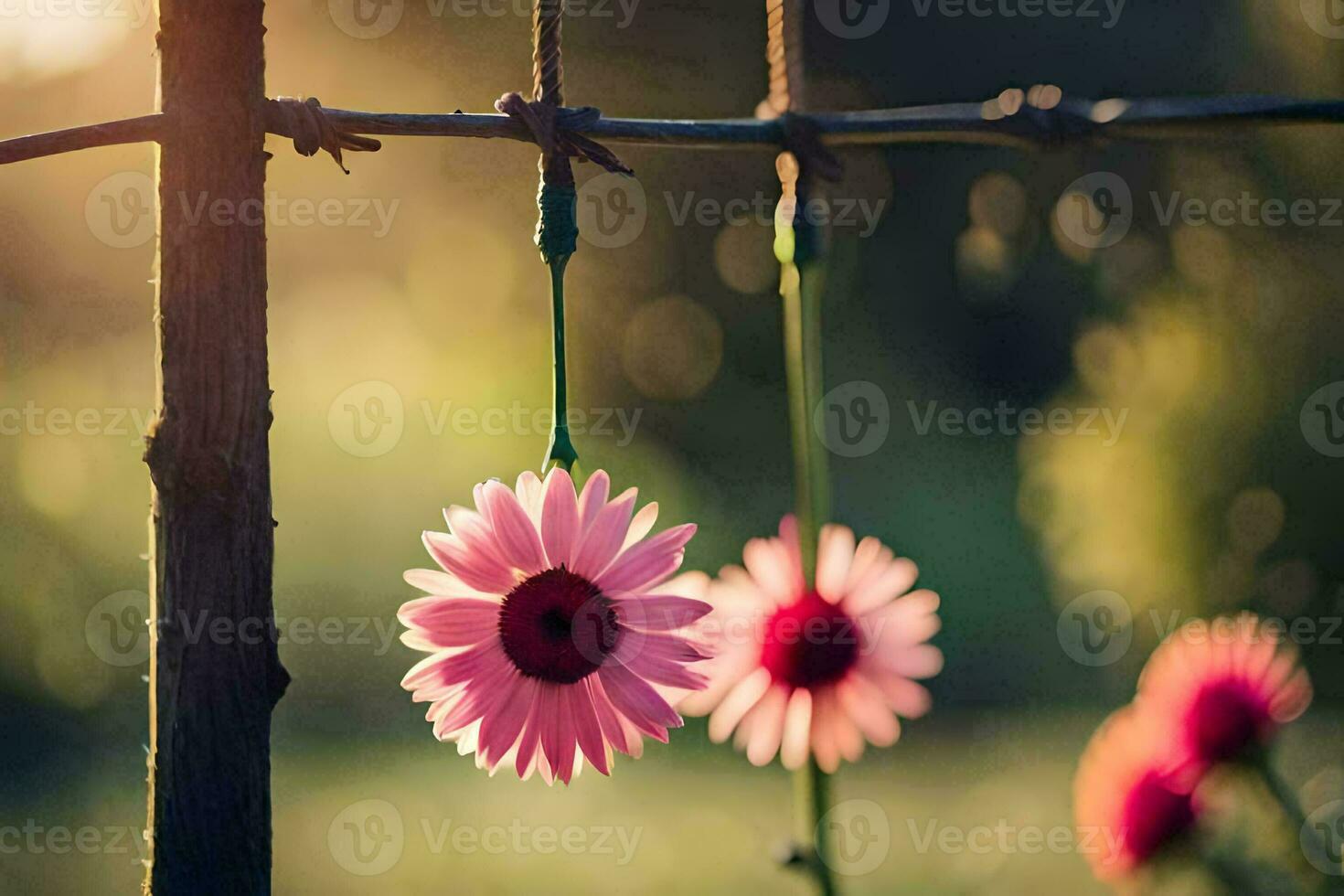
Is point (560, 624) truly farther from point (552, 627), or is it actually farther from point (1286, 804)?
point (1286, 804)

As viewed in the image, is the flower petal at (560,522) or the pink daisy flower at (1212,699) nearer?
the flower petal at (560,522)

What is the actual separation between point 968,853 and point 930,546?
0.68 metres

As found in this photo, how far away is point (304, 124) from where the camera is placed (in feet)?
1.37

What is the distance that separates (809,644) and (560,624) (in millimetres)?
89

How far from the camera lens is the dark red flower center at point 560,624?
1.23 feet

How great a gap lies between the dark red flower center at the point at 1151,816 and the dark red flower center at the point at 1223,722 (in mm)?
20

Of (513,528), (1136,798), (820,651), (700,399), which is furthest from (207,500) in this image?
(700,399)

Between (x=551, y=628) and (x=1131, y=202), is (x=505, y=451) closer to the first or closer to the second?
(x=1131, y=202)

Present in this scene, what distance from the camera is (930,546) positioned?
232cm

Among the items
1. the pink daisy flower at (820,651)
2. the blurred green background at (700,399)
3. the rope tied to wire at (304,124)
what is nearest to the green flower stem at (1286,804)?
the pink daisy flower at (820,651)

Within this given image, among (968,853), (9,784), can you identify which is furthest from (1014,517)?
(9,784)

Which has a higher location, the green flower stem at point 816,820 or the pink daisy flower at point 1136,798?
the green flower stem at point 816,820

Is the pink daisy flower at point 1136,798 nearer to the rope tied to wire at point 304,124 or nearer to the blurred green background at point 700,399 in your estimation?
the rope tied to wire at point 304,124

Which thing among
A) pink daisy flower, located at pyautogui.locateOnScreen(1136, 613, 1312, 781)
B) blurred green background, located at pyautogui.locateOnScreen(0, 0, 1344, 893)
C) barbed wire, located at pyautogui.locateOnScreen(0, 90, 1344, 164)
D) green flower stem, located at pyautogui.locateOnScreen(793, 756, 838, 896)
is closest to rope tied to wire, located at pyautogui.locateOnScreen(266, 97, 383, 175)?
barbed wire, located at pyautogui.locateOnScreen(0, 90, 1344, 164)
